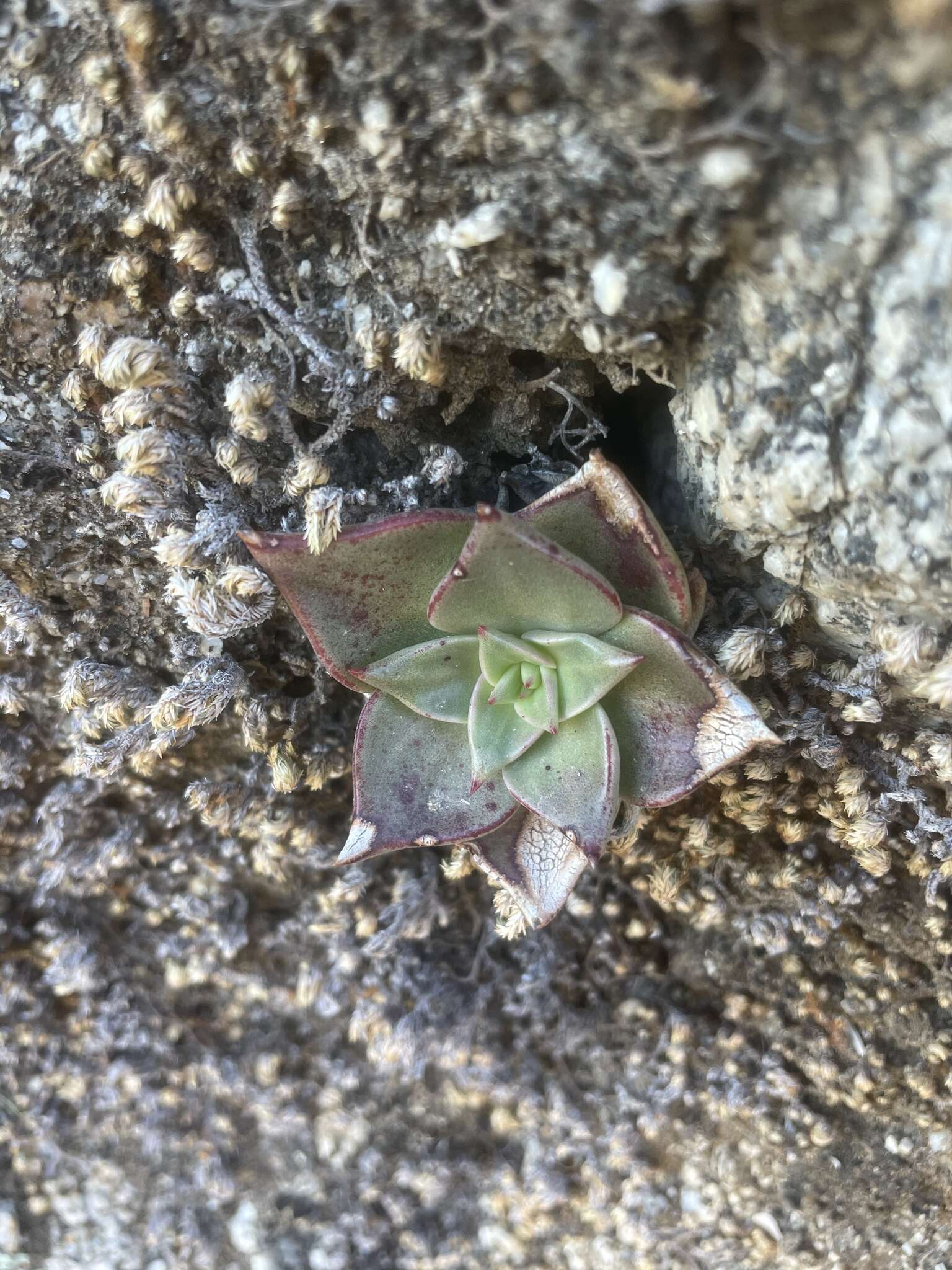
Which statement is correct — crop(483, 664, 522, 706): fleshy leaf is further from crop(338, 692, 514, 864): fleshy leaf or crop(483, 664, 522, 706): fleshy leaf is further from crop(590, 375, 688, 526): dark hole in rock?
crop(590, 375, 688, 526): dark hole in rock

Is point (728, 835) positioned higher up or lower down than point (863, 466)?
lower down

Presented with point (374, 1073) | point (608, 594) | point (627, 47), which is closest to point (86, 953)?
point (374, 1073)

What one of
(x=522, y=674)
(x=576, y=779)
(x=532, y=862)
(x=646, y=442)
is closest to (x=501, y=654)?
(x=522, y=674)

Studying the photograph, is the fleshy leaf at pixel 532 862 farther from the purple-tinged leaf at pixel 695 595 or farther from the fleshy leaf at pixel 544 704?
the purple-tinged leaf at pixel 695 595

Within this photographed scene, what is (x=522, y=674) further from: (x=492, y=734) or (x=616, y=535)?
(x=616, y=535)

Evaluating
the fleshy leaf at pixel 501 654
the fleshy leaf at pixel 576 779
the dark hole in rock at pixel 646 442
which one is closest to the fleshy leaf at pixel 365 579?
the fleshy leaf at pixel 501 654

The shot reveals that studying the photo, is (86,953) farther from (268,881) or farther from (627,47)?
(627,47)
